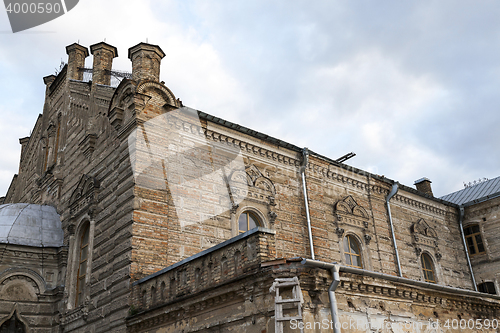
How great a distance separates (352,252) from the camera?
50.6 feet

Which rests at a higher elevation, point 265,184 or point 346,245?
point 265,184

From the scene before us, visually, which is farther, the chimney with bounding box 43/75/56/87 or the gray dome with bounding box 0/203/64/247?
the chimney with bounding box 43/75/56/87

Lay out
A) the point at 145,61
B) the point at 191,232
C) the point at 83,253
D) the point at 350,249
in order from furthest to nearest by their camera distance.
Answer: the point at 350,249, the point at 83,253, the point at 145,61, the point at 191,232

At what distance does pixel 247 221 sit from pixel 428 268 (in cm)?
900

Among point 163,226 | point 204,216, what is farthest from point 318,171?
point 163,226

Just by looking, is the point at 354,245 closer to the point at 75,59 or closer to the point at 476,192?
the point at 476,192

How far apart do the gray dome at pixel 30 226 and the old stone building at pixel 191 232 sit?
0.14 feet

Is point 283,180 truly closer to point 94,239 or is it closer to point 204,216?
point 204,216

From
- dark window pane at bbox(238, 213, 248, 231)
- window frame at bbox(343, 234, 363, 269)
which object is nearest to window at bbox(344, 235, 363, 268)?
window frame at bbox(343, 234, 363, 269)

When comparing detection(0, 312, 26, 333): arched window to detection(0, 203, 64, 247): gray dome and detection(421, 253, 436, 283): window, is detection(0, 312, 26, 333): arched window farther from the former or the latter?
detection(421, 253, 436, 283): window

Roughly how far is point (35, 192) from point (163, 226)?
8.04 metres

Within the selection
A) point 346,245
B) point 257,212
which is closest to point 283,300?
point 257,212

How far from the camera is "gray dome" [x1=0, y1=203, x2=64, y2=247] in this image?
12828mm

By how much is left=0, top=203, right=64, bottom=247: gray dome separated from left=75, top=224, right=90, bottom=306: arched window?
2.72 ft
